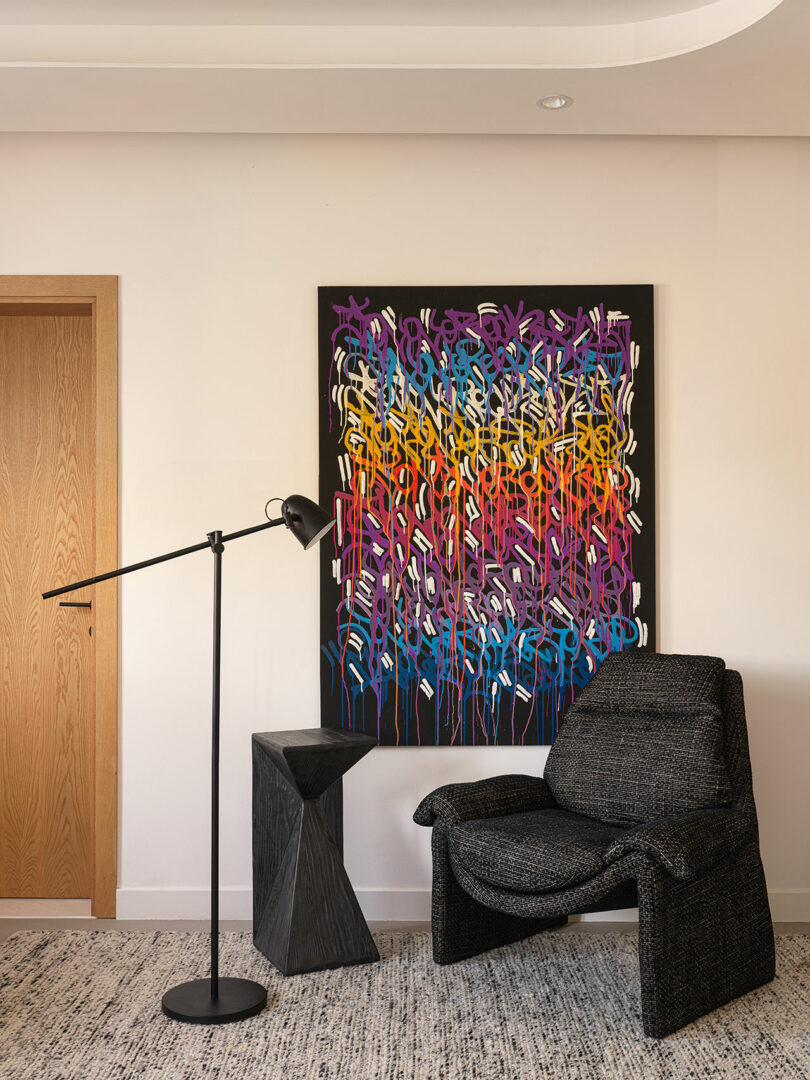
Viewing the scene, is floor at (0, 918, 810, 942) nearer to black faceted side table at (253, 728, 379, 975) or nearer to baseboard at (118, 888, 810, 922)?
baseboard at (118, 888, 810, 922)

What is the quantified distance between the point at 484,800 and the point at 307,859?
0.54 metres

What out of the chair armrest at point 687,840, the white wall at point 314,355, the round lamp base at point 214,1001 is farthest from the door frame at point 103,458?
the chair armrest at point 687,840

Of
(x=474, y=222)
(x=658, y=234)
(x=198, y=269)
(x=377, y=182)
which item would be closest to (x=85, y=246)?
(x=198, y=269)

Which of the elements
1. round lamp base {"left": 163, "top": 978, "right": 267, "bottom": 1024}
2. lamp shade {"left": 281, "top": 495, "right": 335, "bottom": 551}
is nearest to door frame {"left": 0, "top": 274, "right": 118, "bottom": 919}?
round lamp base {"left": 163, "top": 978, "right": 267, "bottom": 1024}

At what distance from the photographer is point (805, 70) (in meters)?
2.80

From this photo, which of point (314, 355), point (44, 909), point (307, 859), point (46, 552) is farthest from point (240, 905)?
point (314, 355)

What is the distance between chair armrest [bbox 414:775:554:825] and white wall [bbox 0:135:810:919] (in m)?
0.30

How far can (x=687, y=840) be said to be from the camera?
242cm

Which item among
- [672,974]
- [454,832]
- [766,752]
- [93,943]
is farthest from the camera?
[766,752]

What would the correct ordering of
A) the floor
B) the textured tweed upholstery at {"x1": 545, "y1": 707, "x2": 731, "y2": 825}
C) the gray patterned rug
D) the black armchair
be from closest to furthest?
the gray patterned rug, the black armchair, the textured tweed upholstery at {"x1": 545, "y1": 707, "x2": 731, "y2": 825}, the floor

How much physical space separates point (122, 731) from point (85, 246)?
1.66 m

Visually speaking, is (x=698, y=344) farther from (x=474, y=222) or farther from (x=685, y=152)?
(x=474, y=222)

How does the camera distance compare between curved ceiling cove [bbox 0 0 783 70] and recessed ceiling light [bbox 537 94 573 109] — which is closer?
curved ceiling cove [bbox 0 0 783 70]

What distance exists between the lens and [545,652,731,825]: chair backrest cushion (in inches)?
109
